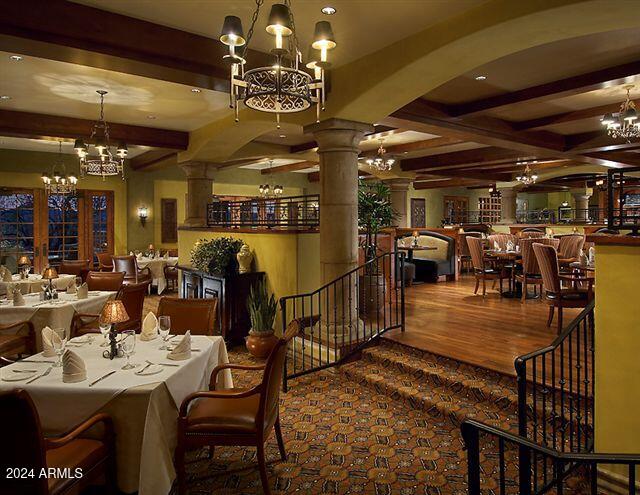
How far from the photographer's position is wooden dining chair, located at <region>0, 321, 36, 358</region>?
470cm

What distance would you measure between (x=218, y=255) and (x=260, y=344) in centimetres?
166

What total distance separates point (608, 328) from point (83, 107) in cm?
733

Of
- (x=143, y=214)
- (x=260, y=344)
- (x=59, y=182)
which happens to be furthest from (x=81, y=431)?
(x=143, y=214)

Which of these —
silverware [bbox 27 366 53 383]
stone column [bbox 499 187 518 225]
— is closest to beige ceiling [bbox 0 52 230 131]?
silverware [bbox 27 366 53 383]

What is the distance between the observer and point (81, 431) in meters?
2.35

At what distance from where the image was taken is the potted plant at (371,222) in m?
6.12

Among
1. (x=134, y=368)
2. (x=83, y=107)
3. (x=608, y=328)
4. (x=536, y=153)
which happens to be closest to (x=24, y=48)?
(x=134, y=368)

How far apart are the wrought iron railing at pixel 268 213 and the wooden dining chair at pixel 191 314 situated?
77.9 inches

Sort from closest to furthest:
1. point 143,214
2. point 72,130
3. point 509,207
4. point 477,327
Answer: point 477,327
point 72,130
point 143,214
point 509,207

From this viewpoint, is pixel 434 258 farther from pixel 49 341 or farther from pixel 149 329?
pixel 49 341

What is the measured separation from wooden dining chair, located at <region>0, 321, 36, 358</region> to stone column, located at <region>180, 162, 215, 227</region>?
4.07 metres

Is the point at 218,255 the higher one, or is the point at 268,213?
the point at 268,213

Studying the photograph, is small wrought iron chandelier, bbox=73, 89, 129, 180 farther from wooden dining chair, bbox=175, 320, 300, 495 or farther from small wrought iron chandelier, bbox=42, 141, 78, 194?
wooden dining chair, bbox=175, 320, 300, 495

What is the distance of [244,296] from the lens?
651 cm
